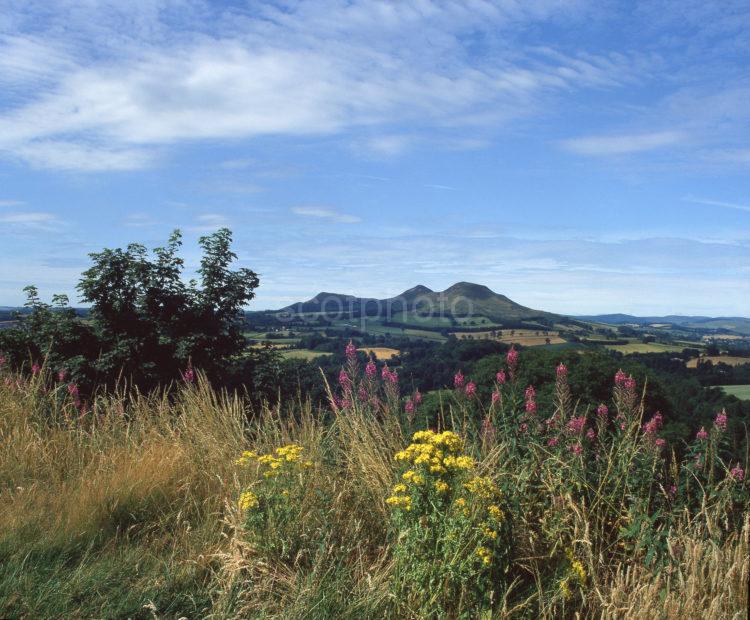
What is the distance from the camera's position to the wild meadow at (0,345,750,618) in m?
3.51

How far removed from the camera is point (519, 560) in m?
3.85

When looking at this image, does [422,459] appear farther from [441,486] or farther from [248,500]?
[248,500]

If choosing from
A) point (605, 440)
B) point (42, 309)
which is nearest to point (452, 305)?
point (42, 309)

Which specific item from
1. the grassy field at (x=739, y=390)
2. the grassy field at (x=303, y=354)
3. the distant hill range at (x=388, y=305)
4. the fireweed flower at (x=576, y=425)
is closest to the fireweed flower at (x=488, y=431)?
the fireweed flower at (x=576, y=425)

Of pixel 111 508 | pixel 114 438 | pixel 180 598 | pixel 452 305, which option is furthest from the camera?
pixel 452 305

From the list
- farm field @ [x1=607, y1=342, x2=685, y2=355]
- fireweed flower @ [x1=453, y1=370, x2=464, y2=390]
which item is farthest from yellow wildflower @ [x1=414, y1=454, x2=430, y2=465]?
farm field @ [x1=607, y1=342, x2=685, y2=355]

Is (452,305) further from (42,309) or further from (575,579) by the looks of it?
(575,579)

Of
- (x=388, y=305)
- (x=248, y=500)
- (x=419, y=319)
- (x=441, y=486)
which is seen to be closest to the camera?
(x=441, y=486)

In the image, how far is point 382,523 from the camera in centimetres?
444

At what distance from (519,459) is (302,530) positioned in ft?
5.55

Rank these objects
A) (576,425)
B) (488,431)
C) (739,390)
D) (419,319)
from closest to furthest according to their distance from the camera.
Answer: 1. (576,425)
2. (488,431)
3. (739,390)
4. (419,319)

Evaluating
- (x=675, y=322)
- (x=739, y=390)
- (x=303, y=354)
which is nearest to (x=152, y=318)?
(x=303, y=354)

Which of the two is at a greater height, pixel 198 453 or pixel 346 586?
pixel 198 453

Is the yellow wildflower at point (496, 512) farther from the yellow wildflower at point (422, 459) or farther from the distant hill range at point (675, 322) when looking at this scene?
the distant hill range at point (675, 322)
